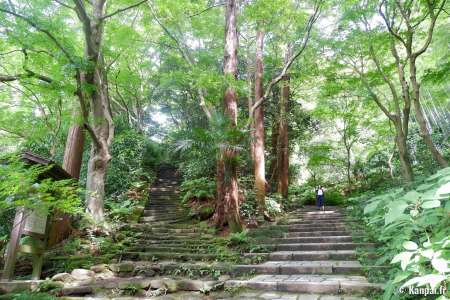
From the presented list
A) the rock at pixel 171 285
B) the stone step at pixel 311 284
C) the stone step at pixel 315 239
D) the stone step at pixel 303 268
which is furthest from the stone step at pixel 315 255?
the rock at pixel 171 285

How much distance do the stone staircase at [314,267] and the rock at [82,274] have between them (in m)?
2.81

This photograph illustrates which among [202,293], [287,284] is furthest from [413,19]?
[202,293]

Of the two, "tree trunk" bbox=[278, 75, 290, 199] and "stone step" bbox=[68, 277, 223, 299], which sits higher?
"tree trunk" bbox=[278, 75, 290, 199]

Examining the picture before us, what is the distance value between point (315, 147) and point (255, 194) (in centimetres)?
795

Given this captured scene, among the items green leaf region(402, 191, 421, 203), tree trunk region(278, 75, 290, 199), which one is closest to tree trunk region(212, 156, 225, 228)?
tree trunk region(278, 75, 290, 199)

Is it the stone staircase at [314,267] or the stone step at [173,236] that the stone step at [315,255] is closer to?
the stone staircase at [314,267]

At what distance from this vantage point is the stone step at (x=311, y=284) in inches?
176

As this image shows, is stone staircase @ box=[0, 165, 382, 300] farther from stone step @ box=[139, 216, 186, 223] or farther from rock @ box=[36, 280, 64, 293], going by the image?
stone step @ box=[139, 216, 186, 223]

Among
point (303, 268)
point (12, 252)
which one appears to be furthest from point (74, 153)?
point (303, 268)

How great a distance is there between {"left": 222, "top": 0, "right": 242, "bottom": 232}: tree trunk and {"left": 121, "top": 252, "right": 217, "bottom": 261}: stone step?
4.17ft

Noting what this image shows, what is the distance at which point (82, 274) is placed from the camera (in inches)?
238

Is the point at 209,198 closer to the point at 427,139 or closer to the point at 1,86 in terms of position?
the point at 427,139

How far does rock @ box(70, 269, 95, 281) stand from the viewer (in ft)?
19.5

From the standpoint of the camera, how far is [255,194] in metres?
10.3
